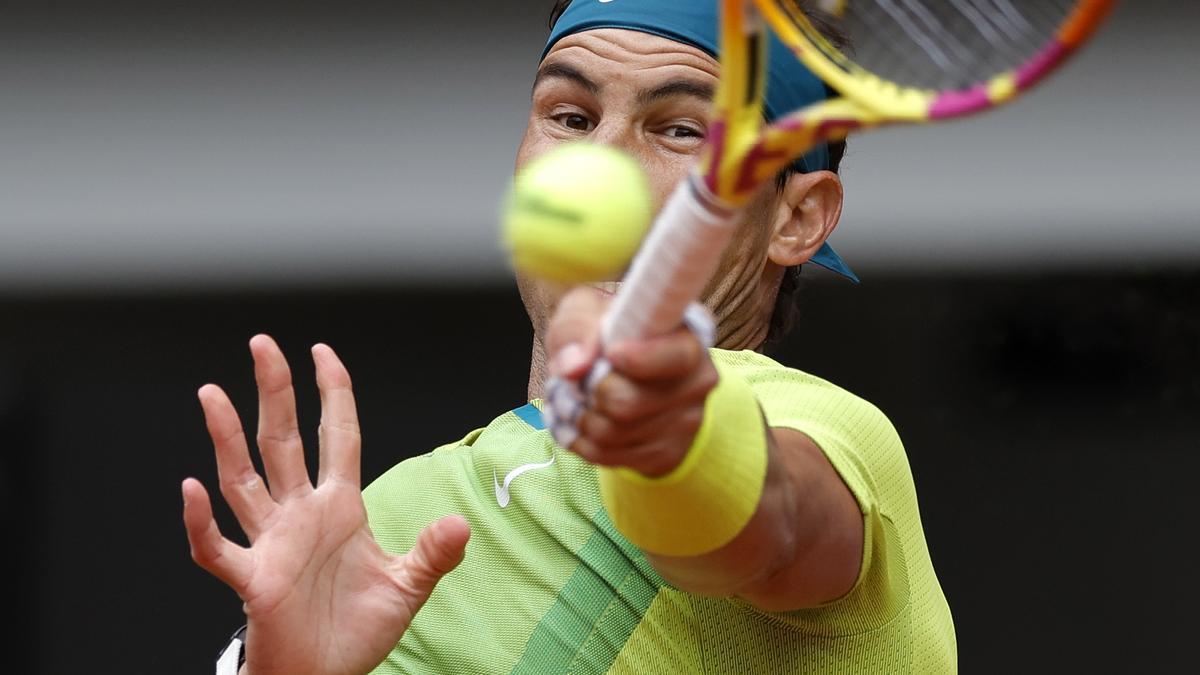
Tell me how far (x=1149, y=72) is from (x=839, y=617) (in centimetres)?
238

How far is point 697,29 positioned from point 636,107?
131 millimetres

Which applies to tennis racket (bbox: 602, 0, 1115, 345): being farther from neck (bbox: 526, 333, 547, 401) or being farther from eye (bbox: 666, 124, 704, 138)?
neck (bbox: 526, 333, 547, 401)

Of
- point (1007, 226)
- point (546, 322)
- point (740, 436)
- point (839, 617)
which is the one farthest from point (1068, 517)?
point (740, 436)

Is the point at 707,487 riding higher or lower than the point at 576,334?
lower

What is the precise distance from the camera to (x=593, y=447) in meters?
1.15

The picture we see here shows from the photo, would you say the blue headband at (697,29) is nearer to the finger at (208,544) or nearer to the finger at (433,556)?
the finger at (433,556)

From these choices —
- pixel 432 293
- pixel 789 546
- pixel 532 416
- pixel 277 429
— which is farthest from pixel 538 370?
pixel 432 293

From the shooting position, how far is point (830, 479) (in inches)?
56.4

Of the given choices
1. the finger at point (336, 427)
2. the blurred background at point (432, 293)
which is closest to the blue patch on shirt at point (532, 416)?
the finger at point (336, 427)

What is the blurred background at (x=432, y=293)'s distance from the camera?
10.8 feet

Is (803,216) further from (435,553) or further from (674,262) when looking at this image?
(674,262)

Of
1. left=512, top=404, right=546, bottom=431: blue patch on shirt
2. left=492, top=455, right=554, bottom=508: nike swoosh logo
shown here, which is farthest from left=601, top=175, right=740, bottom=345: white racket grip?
left=512, top=404, right=546, bottom=431: blue patch on shirt

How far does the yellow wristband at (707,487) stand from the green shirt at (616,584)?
8.0 inches

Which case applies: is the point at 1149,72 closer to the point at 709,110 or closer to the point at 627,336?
the point at 709,110
